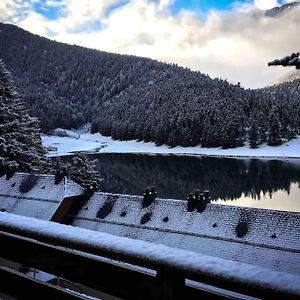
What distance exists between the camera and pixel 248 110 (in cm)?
12700

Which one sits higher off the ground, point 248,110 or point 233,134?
point 248,110

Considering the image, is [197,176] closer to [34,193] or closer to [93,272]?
[34,193]

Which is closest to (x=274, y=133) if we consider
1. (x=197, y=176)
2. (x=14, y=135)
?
(x=197, y=176)

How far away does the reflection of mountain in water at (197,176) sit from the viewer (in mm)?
60988

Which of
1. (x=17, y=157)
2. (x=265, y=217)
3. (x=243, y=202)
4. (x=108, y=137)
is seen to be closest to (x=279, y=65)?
(x=265, y=217)

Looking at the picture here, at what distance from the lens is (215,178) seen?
71.9 metres

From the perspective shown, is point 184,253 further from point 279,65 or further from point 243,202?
point 243,202

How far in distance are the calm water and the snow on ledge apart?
146ft

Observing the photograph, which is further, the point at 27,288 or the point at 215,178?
the point at 215,178

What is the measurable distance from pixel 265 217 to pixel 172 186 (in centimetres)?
4124

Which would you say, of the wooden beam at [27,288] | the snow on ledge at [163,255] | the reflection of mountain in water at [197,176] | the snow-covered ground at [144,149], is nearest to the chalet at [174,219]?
the wooden beam at [27,288]

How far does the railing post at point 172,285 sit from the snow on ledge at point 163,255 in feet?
0.21

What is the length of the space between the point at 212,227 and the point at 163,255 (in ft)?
74.1

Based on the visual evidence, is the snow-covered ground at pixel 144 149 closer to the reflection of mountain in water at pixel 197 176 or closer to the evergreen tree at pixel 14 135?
the reflection of mountain in water at pixel 197 176
